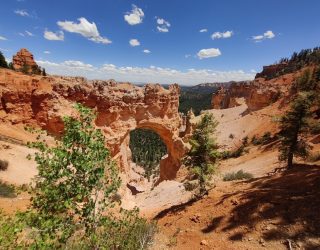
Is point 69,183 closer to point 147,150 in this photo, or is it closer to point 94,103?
point 94,103

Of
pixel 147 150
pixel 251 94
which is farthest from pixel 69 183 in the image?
pixel 147 150

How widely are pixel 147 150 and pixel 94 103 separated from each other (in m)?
79.8

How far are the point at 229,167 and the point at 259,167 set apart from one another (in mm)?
5360

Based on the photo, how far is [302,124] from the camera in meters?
17.8

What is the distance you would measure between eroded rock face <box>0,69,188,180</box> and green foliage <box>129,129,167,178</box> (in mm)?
50134

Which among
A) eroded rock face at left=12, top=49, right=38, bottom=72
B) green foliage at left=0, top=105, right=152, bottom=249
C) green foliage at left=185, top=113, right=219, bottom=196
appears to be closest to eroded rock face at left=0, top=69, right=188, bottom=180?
green foliage at left=185, top=113, right=219, bottom=196

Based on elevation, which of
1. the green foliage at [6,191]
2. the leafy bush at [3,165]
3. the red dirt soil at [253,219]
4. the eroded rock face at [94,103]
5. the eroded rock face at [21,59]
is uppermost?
the eroded rock face at [21,59]

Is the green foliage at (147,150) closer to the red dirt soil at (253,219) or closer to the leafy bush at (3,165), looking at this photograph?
the leafy bush at (3,165)

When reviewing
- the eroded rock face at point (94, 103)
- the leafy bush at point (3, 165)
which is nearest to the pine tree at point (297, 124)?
the eroded rock face at point (94, 103)

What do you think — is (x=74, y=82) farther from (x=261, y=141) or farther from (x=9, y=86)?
(x=261, y=141)

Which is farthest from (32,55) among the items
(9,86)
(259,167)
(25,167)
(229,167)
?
(259,167)

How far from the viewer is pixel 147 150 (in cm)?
10450

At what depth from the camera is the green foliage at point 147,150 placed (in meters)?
90.4

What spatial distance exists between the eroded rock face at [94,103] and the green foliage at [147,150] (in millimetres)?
50134
